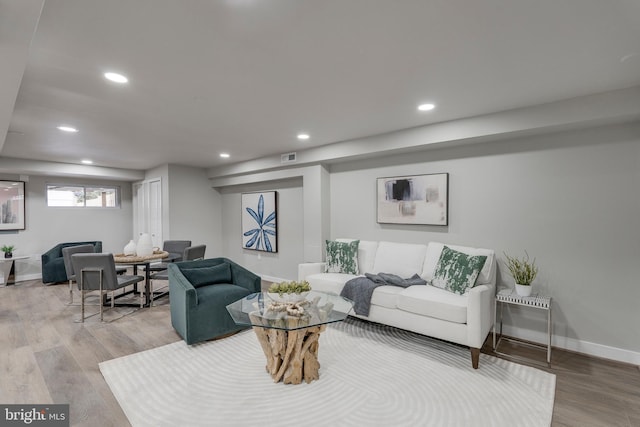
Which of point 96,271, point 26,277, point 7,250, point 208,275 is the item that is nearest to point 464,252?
point 208,275

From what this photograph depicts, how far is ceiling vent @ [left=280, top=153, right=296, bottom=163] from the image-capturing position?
5.18 meters

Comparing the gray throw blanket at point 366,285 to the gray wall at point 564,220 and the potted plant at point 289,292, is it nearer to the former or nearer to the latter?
the gray wall at point 564,220

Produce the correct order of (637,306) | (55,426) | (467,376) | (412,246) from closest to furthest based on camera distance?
1. (55,426)
2. (467,376)
3. (637,306)
4. (412,246)

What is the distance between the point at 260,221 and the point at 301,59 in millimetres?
4438

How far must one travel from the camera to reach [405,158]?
4270 mm

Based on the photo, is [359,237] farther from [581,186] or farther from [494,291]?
[581,186]

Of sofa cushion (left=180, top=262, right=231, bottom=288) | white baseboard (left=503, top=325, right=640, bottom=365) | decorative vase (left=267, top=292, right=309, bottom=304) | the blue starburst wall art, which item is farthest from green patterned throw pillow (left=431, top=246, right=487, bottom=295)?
the blue starburst wall art

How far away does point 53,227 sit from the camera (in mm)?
6656

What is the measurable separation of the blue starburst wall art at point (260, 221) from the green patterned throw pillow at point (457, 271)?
3.33 metres

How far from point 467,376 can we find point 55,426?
300 cm

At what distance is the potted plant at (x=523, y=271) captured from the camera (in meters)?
3.07

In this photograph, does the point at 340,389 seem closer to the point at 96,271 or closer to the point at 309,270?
the point at 309,270

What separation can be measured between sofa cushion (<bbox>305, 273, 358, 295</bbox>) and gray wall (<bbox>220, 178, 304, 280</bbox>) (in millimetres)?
1531

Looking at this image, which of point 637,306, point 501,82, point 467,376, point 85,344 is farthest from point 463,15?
→ point 85,344
